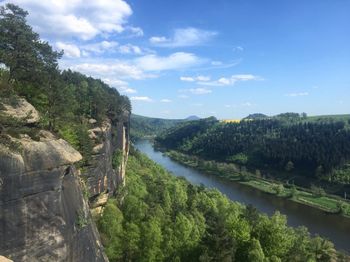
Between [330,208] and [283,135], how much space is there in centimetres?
8997

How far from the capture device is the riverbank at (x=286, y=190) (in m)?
94.2

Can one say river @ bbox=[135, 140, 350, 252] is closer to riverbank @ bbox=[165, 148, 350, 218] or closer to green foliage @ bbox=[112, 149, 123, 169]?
riverbank @ bbox=[165, 148, 350, 218]

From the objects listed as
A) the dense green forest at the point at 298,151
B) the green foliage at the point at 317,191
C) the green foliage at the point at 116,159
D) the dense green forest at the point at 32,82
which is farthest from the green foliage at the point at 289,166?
the dense green forest at the point at 32,82

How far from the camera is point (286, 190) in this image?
378ft

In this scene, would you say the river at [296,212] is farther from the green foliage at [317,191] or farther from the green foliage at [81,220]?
the green foliage at [81,220]

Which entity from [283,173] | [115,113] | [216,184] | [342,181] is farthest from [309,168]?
[115,113]

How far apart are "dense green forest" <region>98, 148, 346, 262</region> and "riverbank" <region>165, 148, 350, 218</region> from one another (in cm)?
4382

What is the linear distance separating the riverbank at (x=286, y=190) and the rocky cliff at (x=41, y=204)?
82.4 m

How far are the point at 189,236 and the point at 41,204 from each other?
2658 centimetres

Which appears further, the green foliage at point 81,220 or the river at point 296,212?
the river at point 296,212

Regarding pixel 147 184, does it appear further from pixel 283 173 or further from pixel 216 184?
pixel 283 173

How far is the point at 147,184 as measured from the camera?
6462cm

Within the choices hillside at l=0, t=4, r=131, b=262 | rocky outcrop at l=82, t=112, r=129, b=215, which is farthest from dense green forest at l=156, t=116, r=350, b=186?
hillside at l=0, t=4, r=131, b=262

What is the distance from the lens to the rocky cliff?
17.5 metres
